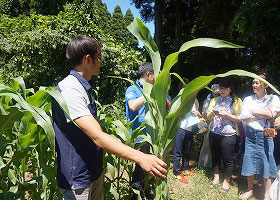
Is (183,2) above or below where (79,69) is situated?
above

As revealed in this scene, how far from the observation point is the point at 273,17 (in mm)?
5258

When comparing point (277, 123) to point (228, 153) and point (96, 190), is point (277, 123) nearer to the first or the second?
point (228, 153)

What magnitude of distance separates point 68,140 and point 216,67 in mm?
8913

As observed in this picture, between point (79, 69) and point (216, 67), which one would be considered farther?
point (216, 67)

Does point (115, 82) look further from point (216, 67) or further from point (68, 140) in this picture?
point (216, 67)

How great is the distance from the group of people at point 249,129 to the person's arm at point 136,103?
837 millimetres

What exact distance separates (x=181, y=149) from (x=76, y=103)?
2.89 m

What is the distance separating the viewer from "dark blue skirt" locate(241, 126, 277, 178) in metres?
2.97

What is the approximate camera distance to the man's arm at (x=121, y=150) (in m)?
1.06

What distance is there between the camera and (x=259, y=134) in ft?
9.80

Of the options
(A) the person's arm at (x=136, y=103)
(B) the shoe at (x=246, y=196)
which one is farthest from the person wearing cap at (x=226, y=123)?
(A) the person's arm at (x=136, y=103)

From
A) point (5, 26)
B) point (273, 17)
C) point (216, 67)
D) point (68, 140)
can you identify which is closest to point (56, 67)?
point (5, 26)

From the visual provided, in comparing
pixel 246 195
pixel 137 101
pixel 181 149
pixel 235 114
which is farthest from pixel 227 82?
pixel 137 101

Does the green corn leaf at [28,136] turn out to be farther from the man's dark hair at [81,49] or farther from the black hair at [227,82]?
the black hair at [227,82]
